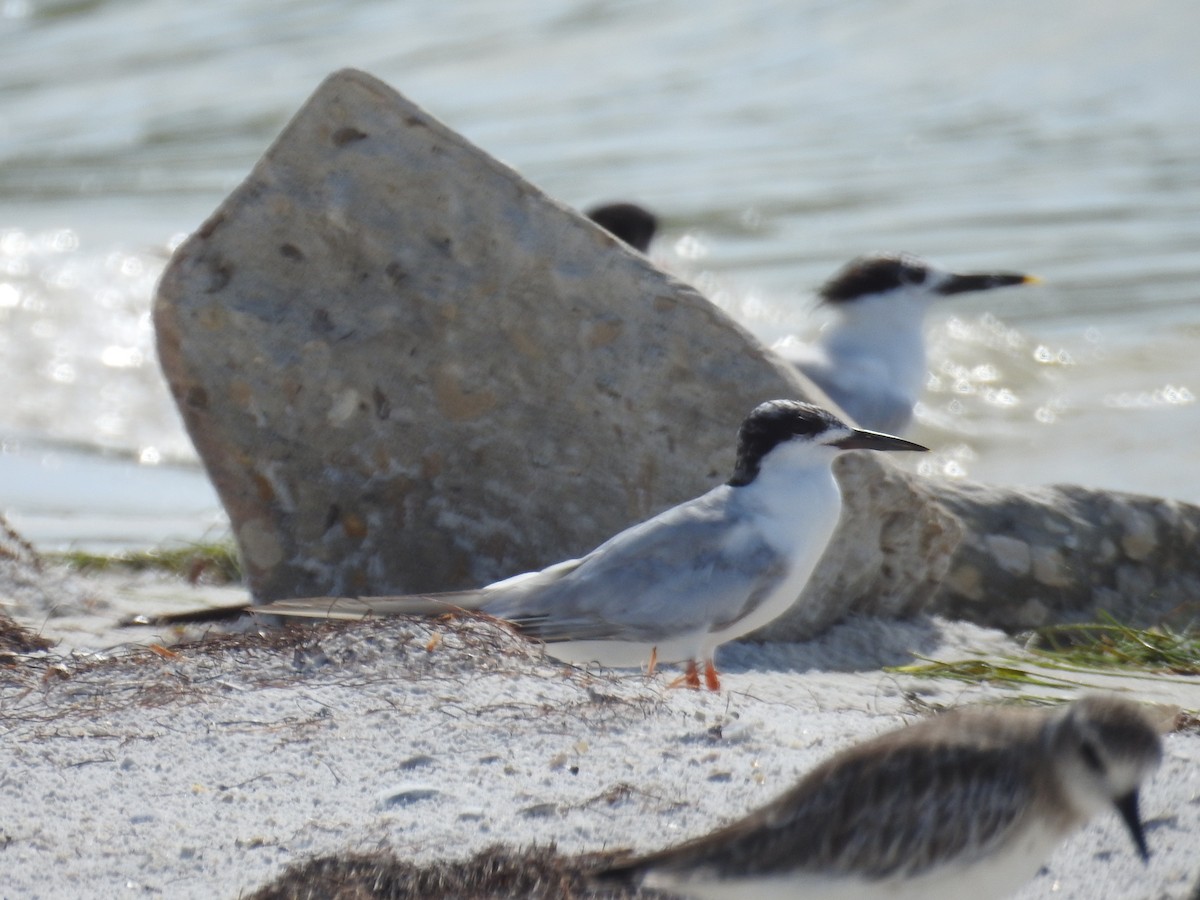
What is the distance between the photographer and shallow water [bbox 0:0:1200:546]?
9.31 meters

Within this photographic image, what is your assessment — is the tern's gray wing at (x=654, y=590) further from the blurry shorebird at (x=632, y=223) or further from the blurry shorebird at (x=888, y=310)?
the blurry shorebird at (x=632, y=223)

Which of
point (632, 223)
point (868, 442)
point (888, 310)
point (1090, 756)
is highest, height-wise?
point (632, 223)

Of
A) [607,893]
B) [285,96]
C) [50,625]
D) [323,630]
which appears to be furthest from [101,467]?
[285,96]

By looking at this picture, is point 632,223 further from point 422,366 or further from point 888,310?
point 422,366

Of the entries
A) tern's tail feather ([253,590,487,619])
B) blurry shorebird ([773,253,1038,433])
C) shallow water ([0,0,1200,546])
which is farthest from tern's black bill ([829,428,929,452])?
shallow water ([0,0,1200,546])

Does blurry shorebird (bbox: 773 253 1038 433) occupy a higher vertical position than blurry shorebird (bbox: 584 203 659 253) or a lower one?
lower

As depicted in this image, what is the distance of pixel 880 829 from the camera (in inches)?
106

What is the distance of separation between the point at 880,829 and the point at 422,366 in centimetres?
295

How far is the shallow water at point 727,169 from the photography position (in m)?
9.31

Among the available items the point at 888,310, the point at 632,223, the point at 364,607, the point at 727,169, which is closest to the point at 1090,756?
the point at 364,607

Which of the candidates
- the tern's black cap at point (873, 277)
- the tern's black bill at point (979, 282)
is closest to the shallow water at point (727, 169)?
the tern's black bill at point (979, 282)

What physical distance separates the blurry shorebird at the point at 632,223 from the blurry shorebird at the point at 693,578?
476 centimetres

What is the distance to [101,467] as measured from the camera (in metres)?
8.39

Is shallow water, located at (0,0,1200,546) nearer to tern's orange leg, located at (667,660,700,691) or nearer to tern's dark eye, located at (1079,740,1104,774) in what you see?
tern's orange leg, located at (667,660,700,691)
